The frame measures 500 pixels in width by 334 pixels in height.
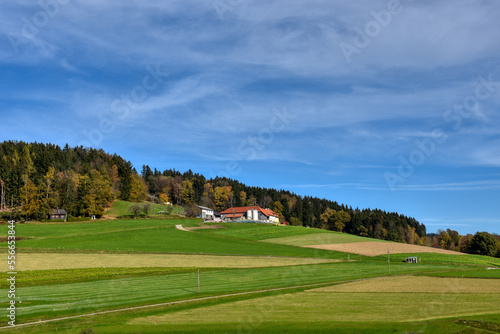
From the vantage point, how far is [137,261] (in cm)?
5938

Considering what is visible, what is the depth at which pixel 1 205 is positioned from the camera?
449 ft

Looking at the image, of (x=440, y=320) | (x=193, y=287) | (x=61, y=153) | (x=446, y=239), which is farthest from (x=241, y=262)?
(x=446, y=239)

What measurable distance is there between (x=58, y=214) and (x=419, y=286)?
120m

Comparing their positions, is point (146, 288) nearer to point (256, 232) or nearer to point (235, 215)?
point (256, 232)

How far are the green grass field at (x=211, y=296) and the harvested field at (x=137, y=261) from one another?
0.15 metres

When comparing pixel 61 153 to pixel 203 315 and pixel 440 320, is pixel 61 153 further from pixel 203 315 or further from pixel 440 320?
pixel 440 320

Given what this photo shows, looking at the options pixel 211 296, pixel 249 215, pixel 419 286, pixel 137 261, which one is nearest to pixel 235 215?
pixel 249 215

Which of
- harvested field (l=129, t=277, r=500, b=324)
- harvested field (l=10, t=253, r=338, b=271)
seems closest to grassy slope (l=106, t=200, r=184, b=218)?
harvested field (l=10, t=253, r=338, b=271)

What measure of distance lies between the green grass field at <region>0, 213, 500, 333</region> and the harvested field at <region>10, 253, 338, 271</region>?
0.15m

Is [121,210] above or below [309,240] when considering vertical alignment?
above

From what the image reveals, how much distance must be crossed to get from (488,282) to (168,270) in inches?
1577

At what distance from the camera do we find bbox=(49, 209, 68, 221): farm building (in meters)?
124

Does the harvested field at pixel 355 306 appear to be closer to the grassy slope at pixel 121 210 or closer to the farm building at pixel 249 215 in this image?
the grassy slope at pixel 121 210

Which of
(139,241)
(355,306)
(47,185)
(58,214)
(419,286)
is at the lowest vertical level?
(419,286)
